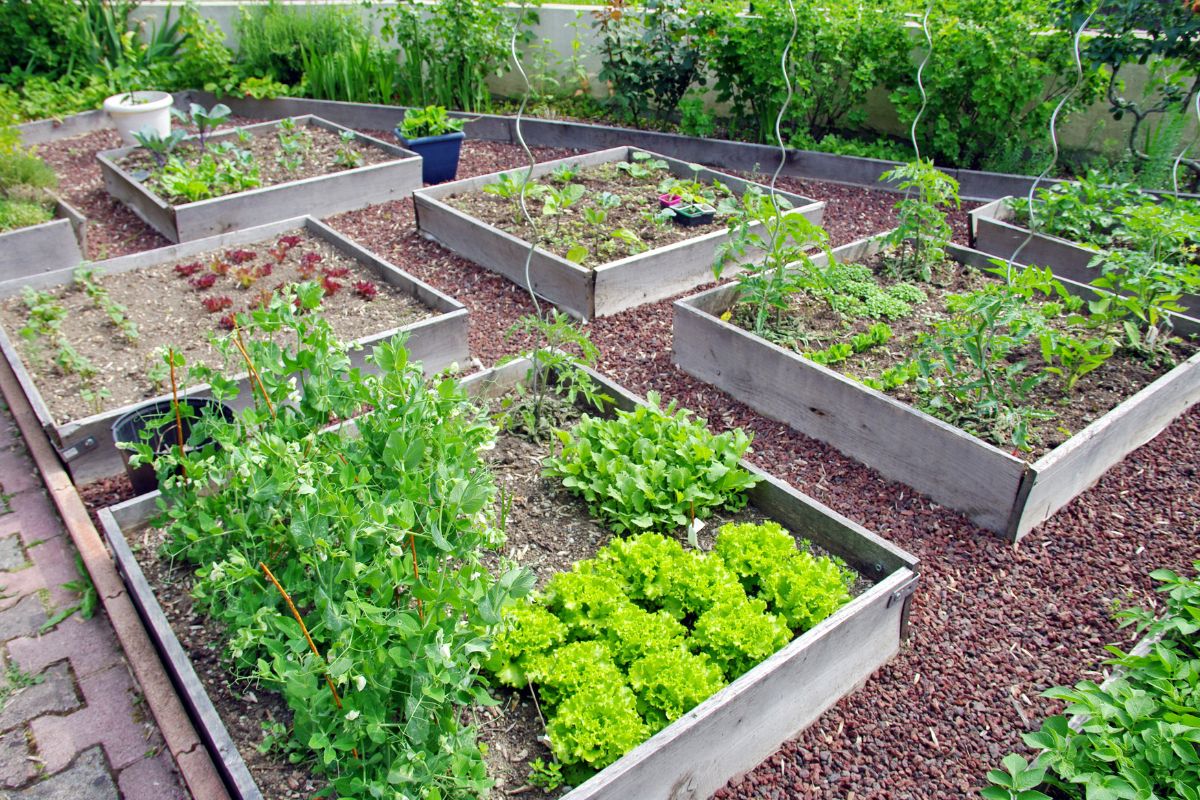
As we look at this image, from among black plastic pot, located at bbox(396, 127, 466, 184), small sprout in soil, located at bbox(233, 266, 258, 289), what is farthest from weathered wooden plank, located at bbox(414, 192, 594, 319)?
small sprout in soil, located at bbox(233, 266, 258, 289)

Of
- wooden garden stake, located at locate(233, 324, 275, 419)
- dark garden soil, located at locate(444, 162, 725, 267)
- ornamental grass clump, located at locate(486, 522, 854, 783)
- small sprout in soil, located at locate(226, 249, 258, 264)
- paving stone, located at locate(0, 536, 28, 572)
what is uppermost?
wooden garden stake, located at locate(233, 324, 275, 419)

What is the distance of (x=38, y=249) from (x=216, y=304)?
146 centimetres

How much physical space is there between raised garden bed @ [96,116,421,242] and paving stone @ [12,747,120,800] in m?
3.71

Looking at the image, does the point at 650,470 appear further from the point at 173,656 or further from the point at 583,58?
the point at 583,58

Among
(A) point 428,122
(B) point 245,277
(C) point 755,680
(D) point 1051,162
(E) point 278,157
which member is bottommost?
(C) point 755,680

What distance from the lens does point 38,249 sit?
5027mm

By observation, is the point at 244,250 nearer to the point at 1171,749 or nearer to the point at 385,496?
the point at 385,496

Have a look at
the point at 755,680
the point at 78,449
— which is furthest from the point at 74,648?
the point at 755,680

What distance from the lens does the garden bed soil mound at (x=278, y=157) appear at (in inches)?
239

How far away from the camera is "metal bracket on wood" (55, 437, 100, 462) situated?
345cm

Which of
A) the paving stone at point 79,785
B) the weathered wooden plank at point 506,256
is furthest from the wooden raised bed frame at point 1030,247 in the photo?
the paving stone at point 79,785

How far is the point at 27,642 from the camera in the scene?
2.90m

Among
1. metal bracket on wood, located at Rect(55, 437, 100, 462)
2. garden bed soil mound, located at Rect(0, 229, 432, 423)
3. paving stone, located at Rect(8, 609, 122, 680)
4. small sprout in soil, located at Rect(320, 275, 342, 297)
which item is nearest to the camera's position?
paving stone, located at Rect(8, 609, 122, 680)

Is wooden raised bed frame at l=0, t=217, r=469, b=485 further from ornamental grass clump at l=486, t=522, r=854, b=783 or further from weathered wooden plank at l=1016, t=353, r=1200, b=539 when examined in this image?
weathered wooden plank at l=1016, t=353, r=1200, b=539
